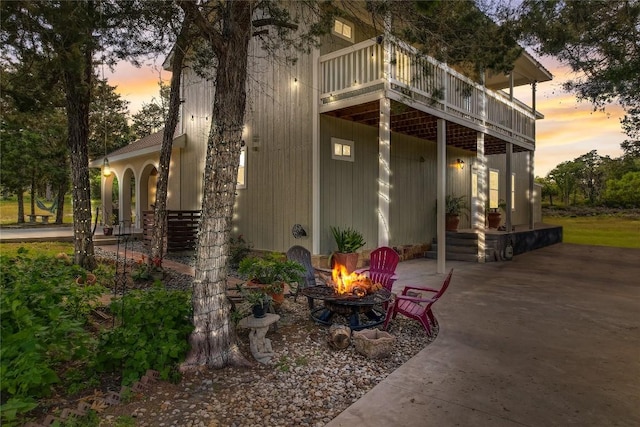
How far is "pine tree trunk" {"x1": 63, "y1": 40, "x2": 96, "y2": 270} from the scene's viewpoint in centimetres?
595

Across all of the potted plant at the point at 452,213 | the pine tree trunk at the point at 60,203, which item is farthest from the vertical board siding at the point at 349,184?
the pine tree trunk at the point at 60,203

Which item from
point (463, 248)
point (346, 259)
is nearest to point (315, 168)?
point (346, 259)

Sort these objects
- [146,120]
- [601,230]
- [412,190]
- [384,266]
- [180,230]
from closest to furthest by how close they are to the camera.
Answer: [384,266], [180,230], [412,190], [601,230], [146,120]

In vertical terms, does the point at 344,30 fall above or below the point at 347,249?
above

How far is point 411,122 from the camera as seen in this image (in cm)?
895

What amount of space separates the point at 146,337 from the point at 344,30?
8263 millimetres

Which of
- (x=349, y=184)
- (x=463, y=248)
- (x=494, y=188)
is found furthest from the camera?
(x=494, y=188)

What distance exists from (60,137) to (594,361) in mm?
19590

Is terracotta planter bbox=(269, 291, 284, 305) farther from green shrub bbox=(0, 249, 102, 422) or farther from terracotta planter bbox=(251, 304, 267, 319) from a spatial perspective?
green shrub bbox=(0, 249, 102, 422)

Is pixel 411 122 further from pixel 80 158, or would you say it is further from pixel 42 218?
pixel 42 218

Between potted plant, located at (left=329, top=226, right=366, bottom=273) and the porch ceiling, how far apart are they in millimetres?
2672

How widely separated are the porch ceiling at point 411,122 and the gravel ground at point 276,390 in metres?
5.13

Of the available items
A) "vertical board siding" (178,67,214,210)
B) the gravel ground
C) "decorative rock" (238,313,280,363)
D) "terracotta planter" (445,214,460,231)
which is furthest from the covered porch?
"vertical board siding" (178,67,214,210)

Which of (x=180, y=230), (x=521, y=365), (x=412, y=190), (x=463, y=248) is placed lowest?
(x=521, y=365)
